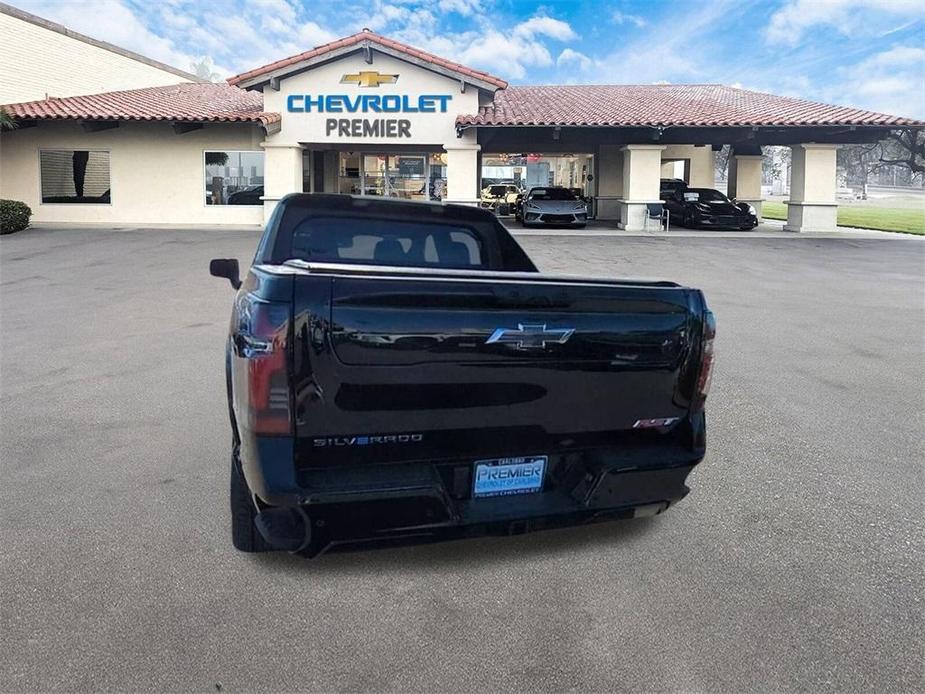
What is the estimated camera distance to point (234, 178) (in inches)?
981

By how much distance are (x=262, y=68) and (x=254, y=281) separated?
22.0 metres

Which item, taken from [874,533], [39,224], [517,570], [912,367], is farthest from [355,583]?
[39,224]

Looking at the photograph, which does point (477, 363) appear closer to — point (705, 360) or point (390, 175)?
point (705, 360)

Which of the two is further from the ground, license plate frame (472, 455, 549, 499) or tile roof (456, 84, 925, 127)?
tile roof (456, 84, 925, 127)

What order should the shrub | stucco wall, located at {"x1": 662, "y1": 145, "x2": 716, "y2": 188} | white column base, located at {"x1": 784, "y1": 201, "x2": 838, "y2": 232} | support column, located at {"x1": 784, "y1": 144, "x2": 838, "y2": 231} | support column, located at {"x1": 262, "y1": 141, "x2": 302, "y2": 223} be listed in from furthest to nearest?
stucco wall, located at {"x1": 662, "y1": 145, "x2": 716, "y2": 188}, white column base, located at {"x1": 784, "y1": 201, "x2": 838, "y2": 232}, support column, located at {"x1": 784, "y1": 144, "x2": 838, "y2": 231}, support column, located at {"x1": 262, "y1": 141, "x2": 302, "y2": 223}, the shrub

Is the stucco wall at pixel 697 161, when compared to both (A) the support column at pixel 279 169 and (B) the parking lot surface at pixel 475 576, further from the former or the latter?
(B) the parking lot surface at pixel 475 576

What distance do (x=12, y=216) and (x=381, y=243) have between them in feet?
66.8

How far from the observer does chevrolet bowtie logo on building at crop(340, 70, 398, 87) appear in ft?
77.0

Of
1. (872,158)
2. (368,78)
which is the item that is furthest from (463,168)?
(872,158)

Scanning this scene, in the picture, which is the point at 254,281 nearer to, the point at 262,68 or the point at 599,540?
the point at 599,540

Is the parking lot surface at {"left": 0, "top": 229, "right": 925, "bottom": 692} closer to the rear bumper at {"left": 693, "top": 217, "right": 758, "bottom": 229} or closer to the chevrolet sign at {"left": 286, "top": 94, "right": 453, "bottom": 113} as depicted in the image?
the chevrolet sign at {"left": 286, "top": 94, "right": 453, "bottom": 113}

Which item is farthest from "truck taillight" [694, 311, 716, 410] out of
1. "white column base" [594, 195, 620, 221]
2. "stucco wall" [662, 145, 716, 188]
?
"stucco wall" [662, 145, 716, 188]

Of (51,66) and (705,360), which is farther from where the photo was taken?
(51,66)

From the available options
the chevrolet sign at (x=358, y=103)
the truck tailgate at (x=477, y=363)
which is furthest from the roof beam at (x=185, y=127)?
the truck tailgate at (x=477, y=363)
